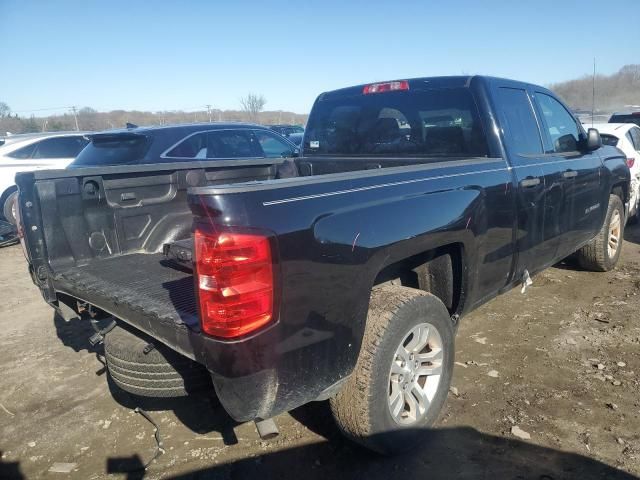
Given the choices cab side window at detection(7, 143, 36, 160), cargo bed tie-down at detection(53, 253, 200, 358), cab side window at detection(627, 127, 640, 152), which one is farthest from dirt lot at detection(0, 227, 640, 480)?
cab side window at detection(7, 143, 36, 160)

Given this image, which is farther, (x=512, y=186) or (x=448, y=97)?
(x=448, y=97)

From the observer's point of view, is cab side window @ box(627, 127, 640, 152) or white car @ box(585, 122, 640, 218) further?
cab side window @ box(627, 127, 640, 152)

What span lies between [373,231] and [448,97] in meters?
1.72

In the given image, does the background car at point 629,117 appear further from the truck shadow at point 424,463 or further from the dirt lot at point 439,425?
the truck shadow at point 424,463

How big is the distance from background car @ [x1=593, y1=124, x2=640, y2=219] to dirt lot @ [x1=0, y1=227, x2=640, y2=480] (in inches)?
156

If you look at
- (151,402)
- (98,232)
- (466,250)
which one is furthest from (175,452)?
(466,250)

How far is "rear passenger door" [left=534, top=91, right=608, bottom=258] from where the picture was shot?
12.3ft

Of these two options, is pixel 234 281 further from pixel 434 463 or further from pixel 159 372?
pixel 434 463

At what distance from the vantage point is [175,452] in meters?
2.74

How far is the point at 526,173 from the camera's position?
335 cm

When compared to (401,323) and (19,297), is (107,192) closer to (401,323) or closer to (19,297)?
(401,323)

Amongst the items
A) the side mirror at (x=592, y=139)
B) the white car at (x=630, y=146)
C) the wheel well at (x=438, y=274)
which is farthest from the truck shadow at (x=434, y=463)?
the white car at (x=630, y=146)

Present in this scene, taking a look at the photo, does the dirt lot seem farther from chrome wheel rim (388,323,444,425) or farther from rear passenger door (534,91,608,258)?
rear passenger door (534,91,608,258)

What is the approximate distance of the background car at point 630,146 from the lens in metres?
7.25
